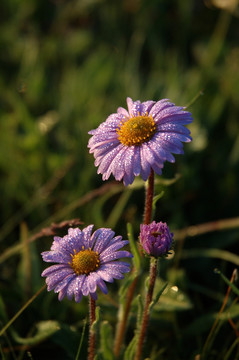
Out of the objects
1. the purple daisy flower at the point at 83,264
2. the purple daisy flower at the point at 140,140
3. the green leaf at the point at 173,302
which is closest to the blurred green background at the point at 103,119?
the green leaf at the point at 173,302

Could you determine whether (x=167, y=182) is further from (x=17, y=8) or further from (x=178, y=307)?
(x=17, y=8)

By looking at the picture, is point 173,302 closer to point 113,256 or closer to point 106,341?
point 106,341

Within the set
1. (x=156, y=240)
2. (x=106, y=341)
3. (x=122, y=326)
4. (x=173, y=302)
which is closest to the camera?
(x=156, y=240)

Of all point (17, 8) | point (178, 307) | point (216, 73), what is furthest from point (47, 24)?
point (178, 307)

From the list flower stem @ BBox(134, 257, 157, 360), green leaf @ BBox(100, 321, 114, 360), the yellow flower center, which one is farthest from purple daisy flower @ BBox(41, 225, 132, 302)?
green leaf @ BBox(100, 321, 114, 360)

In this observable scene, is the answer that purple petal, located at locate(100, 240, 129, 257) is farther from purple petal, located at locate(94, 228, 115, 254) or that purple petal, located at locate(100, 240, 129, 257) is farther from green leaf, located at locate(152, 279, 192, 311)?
green leaf, located at locate(152, 279, 192, 311)

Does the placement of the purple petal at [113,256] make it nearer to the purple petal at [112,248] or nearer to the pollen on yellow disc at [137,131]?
the purple petal at [112,248]

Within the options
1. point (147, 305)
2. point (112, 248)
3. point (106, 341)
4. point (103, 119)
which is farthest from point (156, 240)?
point (103, 119)

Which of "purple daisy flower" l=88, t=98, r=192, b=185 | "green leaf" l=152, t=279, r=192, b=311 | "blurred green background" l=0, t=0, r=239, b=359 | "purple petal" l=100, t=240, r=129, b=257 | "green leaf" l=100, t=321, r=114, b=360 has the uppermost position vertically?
"blurred green background" l=0, t=0, r=239, b=359
